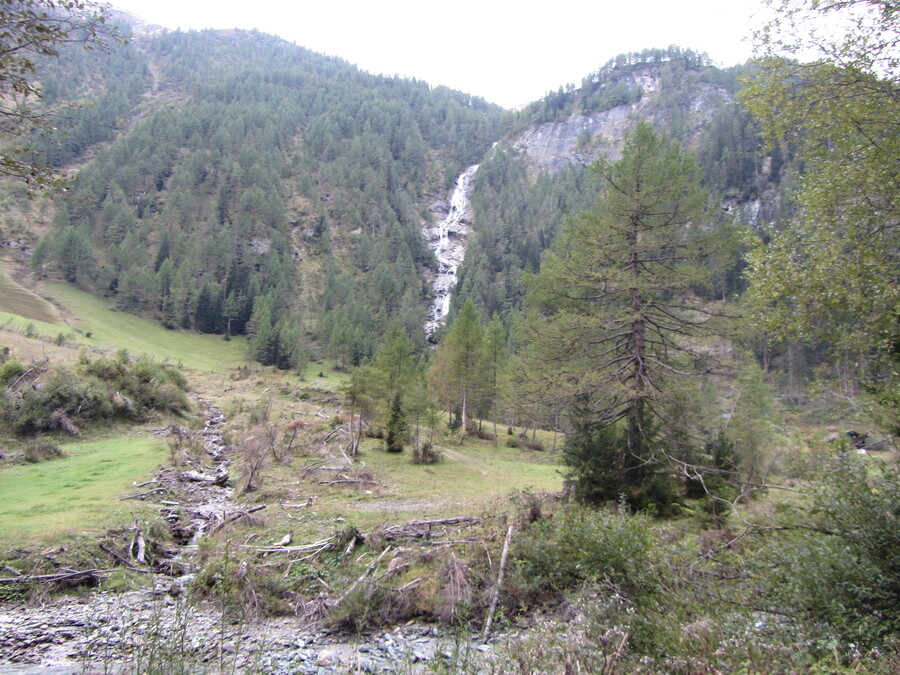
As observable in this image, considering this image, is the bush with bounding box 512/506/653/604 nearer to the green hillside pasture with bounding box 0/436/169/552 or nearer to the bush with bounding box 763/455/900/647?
the bush with bounding box 763/455/900/647

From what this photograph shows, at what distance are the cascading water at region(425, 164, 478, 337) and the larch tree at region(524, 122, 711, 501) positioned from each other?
82605 mm

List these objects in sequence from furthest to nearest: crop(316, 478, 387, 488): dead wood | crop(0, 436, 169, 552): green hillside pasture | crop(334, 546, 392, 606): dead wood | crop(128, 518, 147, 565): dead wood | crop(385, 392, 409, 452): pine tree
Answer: crop(385, 392, 409, 452): pine tree < crop(316, 478, 387, 488): dead wood < crop(0, 436, 169, 552): green hillside pasture < crop(128, 518, 147, 565): dead wood < crop(334, 546, 392, 606): dead wood

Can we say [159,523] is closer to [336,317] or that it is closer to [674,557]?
[674,557]

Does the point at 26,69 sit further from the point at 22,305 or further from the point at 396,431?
the point at 22,305

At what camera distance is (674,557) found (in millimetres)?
6855

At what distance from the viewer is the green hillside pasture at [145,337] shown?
6078cm

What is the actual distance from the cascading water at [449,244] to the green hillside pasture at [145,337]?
43047mm

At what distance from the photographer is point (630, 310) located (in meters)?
13.5

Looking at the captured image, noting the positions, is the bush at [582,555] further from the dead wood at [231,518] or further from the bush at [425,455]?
the bush at [425,455]

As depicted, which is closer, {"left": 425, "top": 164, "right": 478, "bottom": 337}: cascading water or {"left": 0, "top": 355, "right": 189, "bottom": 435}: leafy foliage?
{"left": 0, "top": 355, "right": 189, "bottom": 435}: leafy foliage

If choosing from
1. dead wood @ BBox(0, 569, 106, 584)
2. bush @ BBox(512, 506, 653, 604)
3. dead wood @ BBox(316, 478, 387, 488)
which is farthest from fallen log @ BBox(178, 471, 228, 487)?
bush @ BBox(512, 506, 653, 604)

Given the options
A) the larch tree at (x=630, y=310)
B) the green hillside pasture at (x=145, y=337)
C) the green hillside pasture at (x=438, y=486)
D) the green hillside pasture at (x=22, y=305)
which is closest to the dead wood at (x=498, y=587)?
the green hillside pasture at (x=438, y=486)

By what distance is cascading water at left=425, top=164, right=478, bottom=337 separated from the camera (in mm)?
111062

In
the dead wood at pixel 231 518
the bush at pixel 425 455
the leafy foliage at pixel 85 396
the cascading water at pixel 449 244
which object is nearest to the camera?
the dead wood at pixel 231 518
